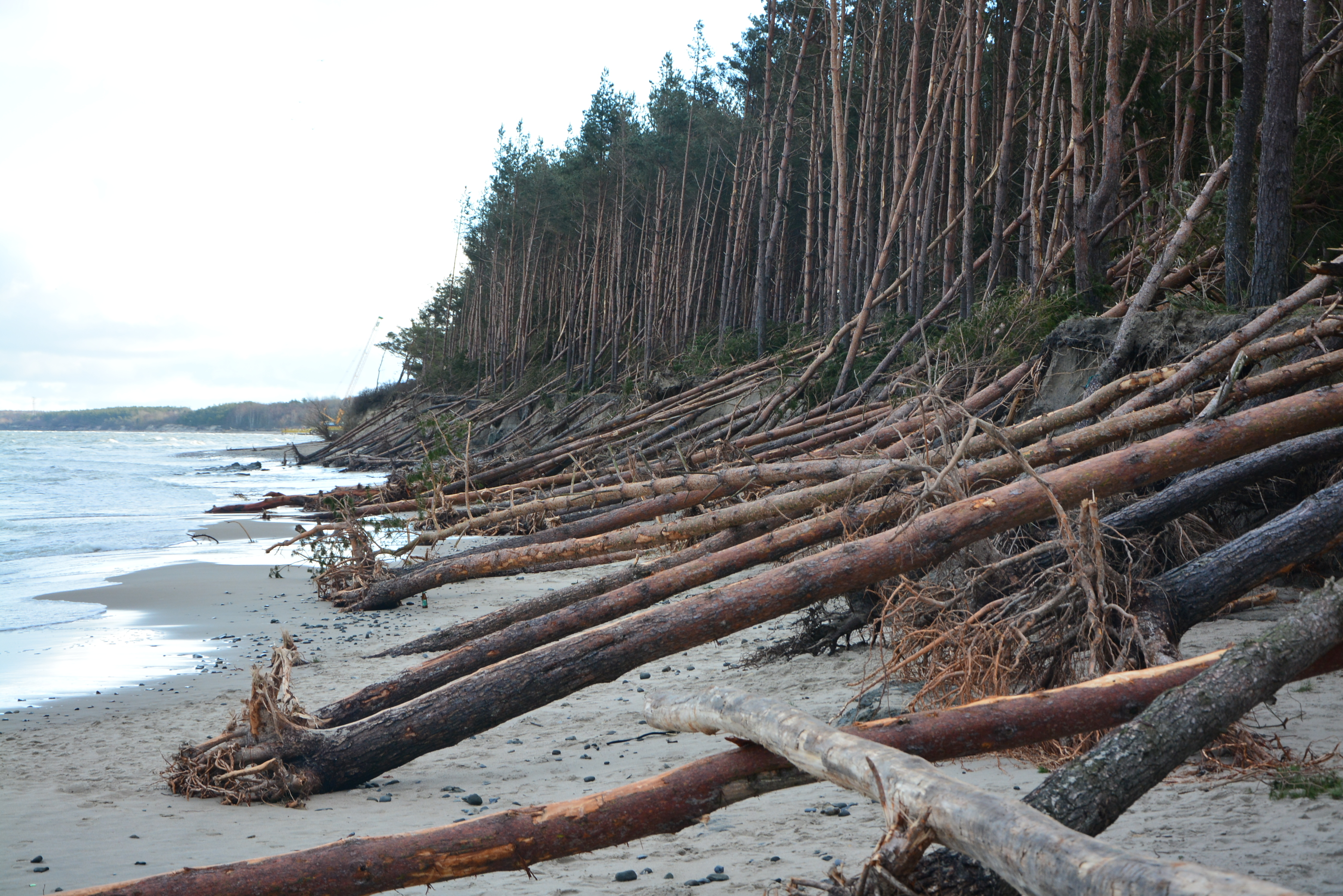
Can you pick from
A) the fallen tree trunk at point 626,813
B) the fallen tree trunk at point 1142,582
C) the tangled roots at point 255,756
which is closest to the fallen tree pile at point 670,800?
the fallen tree trunk at point 626,813

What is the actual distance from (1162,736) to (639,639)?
2081 millimetres

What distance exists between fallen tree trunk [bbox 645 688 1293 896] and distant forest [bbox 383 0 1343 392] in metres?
6.14

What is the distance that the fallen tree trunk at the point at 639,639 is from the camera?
3.74m

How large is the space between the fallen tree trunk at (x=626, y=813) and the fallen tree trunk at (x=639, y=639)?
117cm

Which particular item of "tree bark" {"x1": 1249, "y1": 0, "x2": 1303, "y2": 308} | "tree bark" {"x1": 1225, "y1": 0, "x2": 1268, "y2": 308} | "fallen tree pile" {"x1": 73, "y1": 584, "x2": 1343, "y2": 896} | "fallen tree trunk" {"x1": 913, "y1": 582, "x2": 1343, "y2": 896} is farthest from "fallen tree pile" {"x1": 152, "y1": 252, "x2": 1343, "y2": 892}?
"tree bark" {"x1": 1225, "y1": 0, "x2": 1268, "y2": 308}

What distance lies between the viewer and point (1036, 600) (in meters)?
3.90

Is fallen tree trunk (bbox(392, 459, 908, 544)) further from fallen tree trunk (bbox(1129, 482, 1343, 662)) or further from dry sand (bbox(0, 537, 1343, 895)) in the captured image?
fallen tree trunk (bbox(1129, 482, 1343, 662))

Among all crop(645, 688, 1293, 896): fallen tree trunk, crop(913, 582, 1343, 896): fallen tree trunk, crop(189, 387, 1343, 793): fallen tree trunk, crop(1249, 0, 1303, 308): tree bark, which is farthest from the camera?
crop(1249, 0, 1303, 308): tree bark

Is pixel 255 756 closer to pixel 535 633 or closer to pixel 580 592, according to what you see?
pixel 535 633

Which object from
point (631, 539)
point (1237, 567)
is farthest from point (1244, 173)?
point (631, 539)

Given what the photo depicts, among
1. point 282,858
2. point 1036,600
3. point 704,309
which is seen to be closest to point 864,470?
point 1036,600

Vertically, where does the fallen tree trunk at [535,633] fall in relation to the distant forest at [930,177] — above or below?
below

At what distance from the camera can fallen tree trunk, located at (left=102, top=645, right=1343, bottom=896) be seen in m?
2.25

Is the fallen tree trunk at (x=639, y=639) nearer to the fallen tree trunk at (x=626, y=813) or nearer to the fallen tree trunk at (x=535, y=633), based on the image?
the fallen tree trunk at (x=535, y=633)
